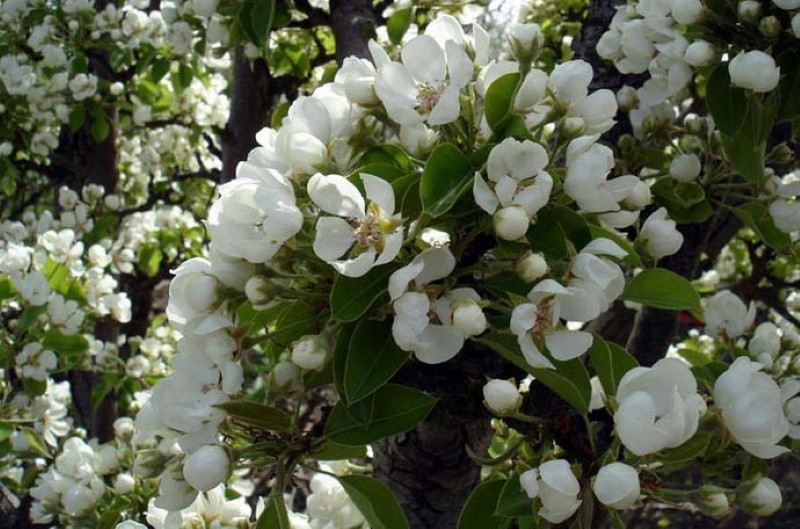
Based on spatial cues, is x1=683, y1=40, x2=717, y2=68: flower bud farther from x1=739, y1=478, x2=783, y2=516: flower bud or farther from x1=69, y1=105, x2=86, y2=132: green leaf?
x1=69, y1=105, x2=86, y2=132: green leaf

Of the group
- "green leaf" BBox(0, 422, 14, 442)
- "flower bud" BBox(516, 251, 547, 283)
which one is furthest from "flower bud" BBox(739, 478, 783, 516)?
"green leaf" BBox(0, 422, 14, 442)

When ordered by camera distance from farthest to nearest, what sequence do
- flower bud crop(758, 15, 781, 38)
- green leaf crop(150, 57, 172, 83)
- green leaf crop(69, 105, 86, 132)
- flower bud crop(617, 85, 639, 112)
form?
green leaf crop(69, 105, 86, 132)
green leaf crop(150, 57, 172, 83)
flower bud crop(617, 85, 639, 112)
flower bud crop(758, 15, 781, 38)

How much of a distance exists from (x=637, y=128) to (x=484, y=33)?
655mm

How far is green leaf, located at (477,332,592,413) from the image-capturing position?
1.02 metres

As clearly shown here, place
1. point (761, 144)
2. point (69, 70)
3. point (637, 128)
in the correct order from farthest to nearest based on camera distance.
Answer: point (69, 70) → point (637, 128) → point (761, 144)

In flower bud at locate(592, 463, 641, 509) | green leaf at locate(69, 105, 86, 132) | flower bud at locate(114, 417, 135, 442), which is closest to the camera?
flower bud at locate(592, 463, 641, 509)

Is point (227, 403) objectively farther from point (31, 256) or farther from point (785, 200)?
point (31, 256)

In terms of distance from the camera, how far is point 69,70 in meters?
3.16

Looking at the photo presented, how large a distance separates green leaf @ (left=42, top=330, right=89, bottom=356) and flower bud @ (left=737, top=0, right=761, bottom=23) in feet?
5.53

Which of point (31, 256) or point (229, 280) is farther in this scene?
point (31, 256)

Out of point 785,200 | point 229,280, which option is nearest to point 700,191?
point 785,200

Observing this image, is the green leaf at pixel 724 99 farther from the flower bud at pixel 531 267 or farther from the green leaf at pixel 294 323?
the green leaf at pixel 294 323

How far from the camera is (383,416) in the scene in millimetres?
1057

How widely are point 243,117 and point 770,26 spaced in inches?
76.6
